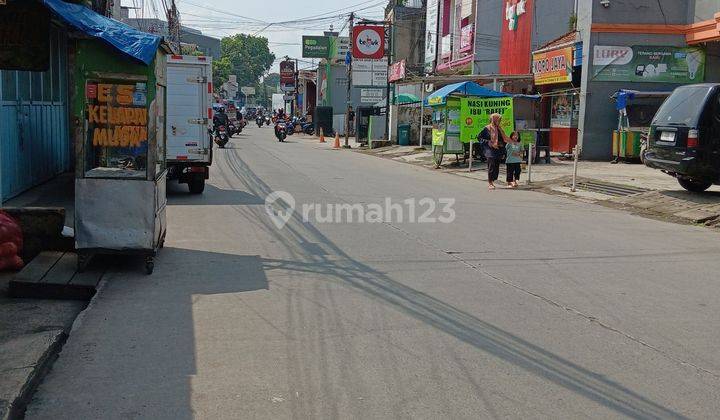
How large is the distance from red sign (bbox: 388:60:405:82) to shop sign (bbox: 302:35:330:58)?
3018 cm

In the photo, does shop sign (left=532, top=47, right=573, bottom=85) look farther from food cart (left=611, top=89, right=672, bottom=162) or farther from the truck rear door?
the truck rear door

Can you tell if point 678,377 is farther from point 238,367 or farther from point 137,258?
point 137,258

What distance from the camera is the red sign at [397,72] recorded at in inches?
1507

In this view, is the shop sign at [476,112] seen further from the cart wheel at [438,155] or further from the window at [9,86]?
the window at [9,86]

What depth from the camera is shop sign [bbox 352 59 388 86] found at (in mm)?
44116

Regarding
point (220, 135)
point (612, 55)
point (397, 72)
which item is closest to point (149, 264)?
point (612, 55)

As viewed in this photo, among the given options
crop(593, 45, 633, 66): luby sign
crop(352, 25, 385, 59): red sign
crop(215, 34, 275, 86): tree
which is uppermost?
crop(215, 34, 275, 86): tree

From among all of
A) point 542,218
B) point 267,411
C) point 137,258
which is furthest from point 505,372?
point 542,218

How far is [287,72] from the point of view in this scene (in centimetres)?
9194

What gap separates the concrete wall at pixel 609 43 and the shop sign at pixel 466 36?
15.5 m

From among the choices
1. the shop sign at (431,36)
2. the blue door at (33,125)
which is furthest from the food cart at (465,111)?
the shop sign at (431,36)

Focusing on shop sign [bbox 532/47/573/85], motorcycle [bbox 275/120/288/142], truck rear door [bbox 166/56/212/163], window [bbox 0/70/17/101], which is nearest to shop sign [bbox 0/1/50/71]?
window [bbox 0/70/17/101]

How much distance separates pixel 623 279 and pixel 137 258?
560 cm

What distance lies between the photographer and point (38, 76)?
13984 millimetres
